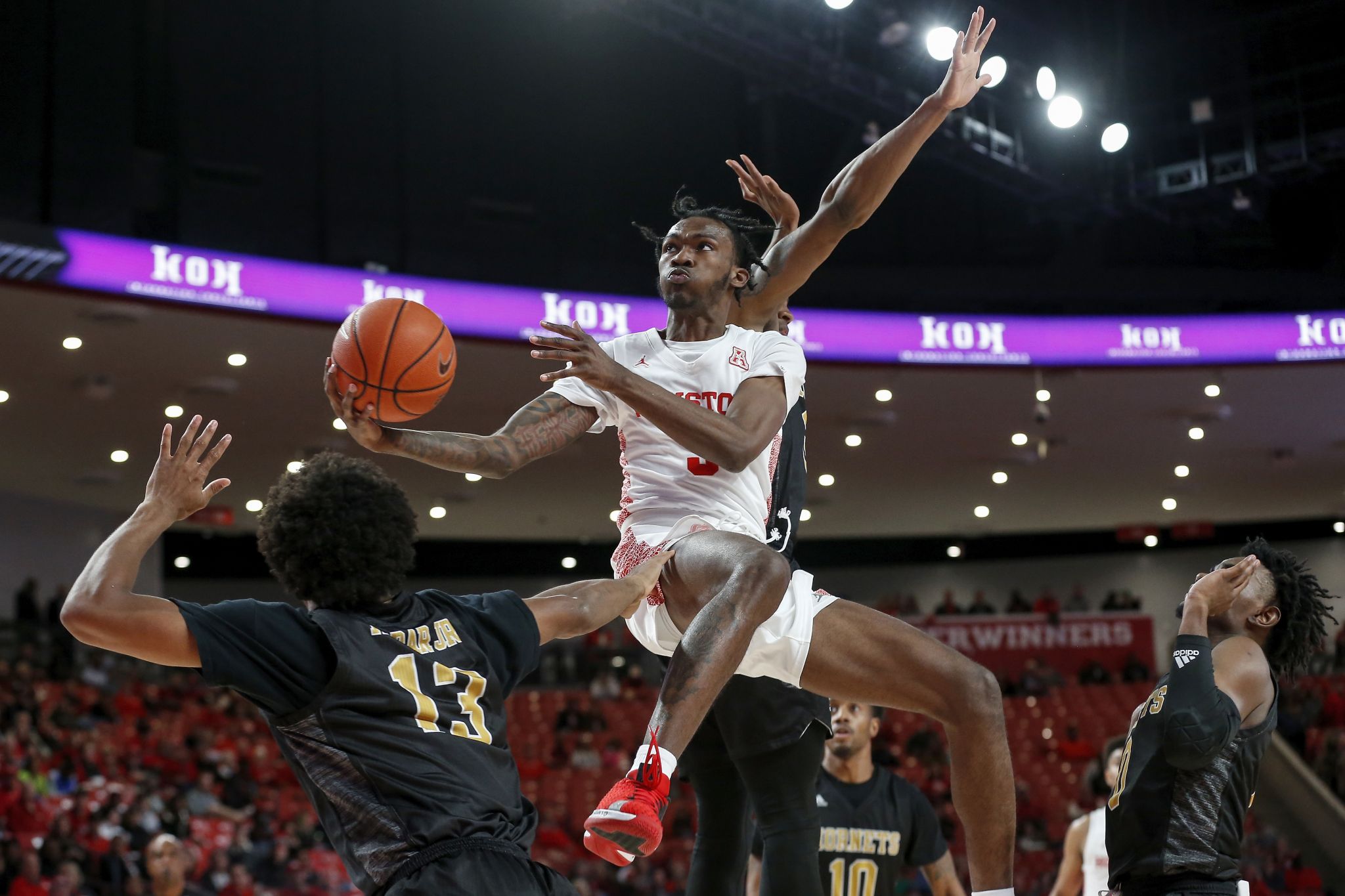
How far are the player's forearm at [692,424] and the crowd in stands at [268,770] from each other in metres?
5.60

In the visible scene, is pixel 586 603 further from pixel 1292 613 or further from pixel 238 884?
pixel 238 884

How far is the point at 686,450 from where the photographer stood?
12.5 feet

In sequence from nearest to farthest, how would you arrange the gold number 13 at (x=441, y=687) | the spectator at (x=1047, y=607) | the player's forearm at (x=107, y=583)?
1. the player's forearm at (x=107, y=583)
2. the gold number 13 at (x=441, y=687)
3. the spectator at (x=1047, y=607)

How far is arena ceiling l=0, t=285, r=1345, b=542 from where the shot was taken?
14.2 m

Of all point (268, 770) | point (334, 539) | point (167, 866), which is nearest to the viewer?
point (334, 539)

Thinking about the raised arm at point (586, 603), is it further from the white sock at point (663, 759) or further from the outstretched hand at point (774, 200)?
the outstretched hand at point (774, 200)

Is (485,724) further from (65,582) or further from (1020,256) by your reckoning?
(65,582)

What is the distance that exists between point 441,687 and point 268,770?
12.3 meters

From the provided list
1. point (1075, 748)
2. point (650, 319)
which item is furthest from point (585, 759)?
point (1075, 748)

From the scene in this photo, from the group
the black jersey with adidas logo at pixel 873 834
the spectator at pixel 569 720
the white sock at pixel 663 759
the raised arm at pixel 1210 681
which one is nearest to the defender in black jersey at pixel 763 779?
the white sock at pixel 663 759

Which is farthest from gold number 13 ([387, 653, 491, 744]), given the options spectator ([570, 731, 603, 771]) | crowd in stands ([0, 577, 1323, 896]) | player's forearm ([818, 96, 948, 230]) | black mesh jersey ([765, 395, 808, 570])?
spectator ([570, 731, 603, 771])

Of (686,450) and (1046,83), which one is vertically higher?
(1046,83)

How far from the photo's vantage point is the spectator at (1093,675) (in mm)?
21219

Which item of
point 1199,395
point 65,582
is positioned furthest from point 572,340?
point 65,582
